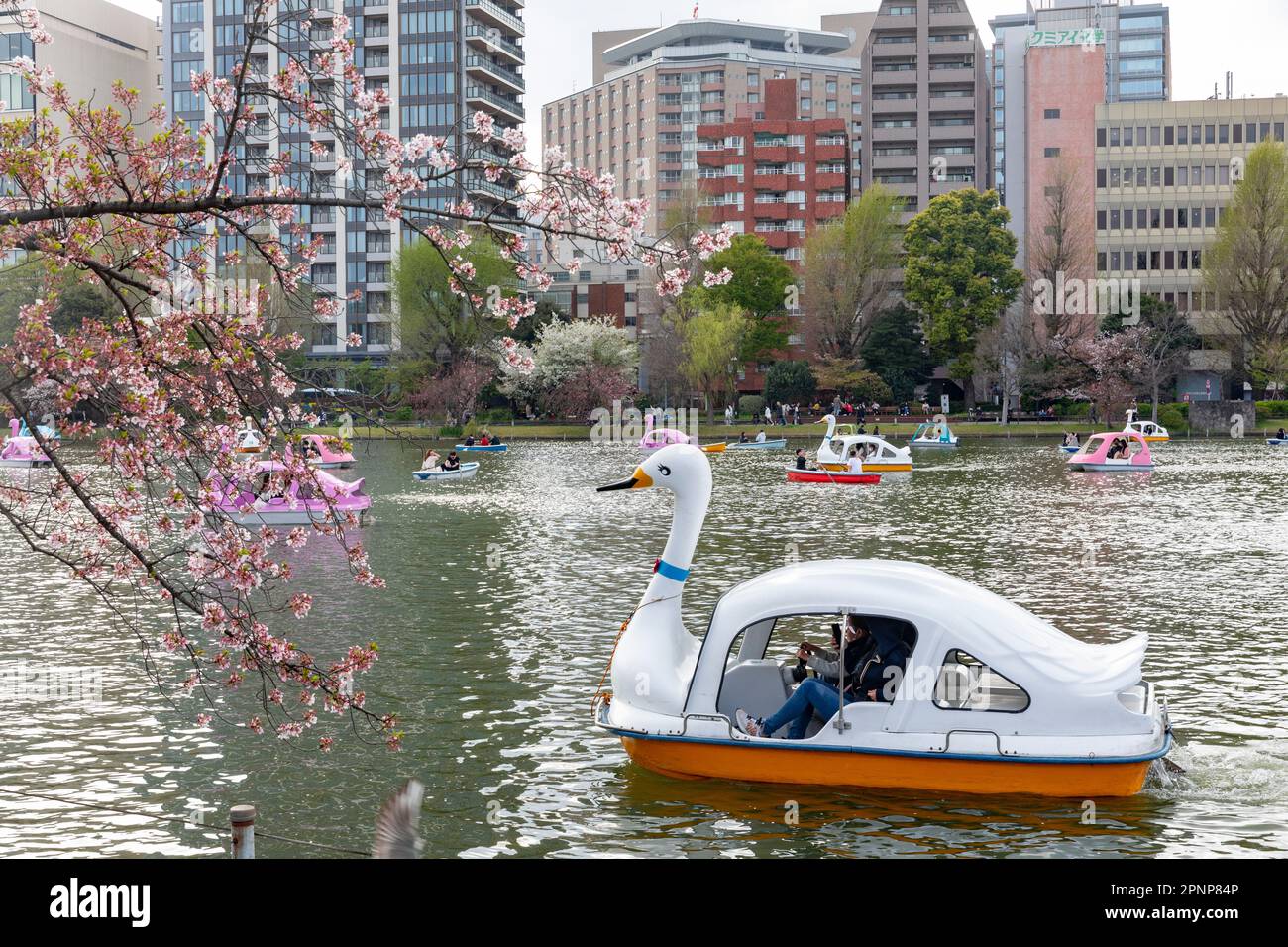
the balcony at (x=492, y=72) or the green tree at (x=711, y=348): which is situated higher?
the balcony at (x=492, y=72)

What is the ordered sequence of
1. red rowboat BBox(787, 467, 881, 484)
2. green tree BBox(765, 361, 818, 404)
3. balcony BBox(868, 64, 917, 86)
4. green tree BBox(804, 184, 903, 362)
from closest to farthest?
red rowboat BBox(787, 467, 881, 484), green tree BBox(765, 361, 818, 404), green tree BBox(804, 184, 903, 362), balcony BBox(868, 64, 917, 86)

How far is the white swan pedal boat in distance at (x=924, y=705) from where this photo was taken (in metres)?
10.8

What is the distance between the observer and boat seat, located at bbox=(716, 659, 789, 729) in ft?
40.2

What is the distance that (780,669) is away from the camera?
1239 cm

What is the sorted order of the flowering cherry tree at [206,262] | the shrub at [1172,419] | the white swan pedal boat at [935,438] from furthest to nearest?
the shrub at [1172,419], the white swan pedal boat at [935,438], the flowering cherry tree at [206,262]

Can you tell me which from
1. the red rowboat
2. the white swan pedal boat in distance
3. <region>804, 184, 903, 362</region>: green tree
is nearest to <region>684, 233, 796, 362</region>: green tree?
<region>804, 184, 903, 362</region>: green tree

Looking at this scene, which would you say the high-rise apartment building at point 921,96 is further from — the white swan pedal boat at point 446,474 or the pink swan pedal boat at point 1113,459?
the white swan pedal boat at point 446,474

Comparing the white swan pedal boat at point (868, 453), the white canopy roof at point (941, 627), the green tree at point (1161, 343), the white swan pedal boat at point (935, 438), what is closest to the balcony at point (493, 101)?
the green tree at point (1161, 343)

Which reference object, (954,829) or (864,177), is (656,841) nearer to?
(954,829)

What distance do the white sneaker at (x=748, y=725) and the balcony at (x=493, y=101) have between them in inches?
4483

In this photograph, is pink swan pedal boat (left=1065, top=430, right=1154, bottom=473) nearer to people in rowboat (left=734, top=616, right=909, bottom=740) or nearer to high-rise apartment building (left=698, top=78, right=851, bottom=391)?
people in rowboat (left=734, top=616, right=909, bottom=740)

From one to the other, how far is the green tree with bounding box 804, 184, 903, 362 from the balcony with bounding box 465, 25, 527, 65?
42.0 metres

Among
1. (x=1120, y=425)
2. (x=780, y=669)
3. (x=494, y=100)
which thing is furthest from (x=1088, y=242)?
(x=780, y=669)

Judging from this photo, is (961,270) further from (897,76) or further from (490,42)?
(490,42)
